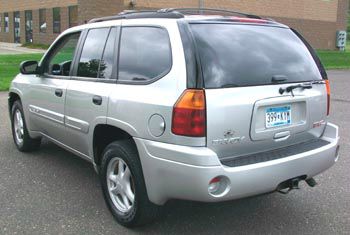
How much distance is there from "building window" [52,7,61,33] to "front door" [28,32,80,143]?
2858cm

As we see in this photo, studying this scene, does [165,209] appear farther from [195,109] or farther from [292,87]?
[292,87]

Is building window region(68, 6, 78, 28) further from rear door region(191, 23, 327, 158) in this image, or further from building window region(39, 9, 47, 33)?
rear door region(191, 23, 327, 158)

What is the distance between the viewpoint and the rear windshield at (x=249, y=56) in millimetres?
3453

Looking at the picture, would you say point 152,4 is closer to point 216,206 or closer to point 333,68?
point 333,68

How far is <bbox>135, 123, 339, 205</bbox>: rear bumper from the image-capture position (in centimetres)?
325

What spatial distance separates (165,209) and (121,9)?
86.0ft

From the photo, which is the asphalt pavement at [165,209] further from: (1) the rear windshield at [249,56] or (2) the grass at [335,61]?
(2) the grass at [335,61]

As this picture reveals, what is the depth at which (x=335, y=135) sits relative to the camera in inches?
168

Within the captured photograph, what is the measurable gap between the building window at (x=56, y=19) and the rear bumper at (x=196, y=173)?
1216 inches

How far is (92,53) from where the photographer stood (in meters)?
4.46

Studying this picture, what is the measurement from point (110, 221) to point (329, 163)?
1.94 meters

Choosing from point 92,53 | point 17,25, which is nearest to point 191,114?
point 92,53

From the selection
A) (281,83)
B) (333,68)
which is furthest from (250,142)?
(333,68)

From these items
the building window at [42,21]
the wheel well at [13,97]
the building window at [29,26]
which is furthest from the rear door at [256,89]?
the building window at [29,26]
